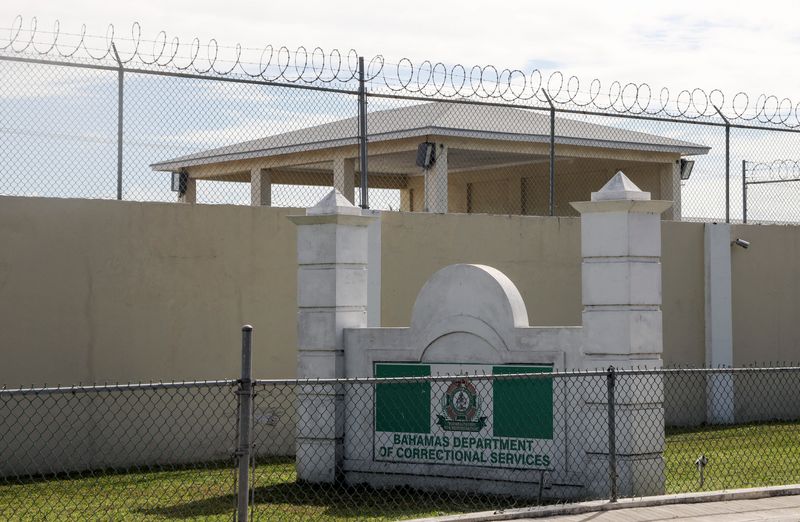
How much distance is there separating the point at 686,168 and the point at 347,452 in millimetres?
11893

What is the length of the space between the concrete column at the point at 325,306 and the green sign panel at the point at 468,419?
568 mm

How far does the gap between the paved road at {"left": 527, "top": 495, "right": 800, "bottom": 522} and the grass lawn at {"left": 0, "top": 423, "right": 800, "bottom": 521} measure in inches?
41.0

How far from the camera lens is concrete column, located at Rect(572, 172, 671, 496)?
10.3m

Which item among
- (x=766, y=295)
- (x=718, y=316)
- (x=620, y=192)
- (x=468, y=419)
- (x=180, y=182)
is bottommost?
(x=468, y=419)

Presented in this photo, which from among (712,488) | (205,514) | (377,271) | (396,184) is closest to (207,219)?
(377,271)

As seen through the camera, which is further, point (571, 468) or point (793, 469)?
point (793, 469)

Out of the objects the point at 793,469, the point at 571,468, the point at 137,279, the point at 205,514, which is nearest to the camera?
the point at 205,514

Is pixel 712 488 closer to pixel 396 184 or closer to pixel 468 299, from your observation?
pixel 468 299

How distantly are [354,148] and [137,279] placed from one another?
24.9ft

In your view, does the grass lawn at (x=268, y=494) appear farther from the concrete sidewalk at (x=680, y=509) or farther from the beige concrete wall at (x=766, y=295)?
the beige concrete wall at (x=766, y=295)

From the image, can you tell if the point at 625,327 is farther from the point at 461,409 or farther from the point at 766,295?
the point at 766,295

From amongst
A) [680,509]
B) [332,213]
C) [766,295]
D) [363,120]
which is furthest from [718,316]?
[680,509]

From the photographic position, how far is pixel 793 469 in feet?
39.7

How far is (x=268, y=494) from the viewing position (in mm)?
10898
